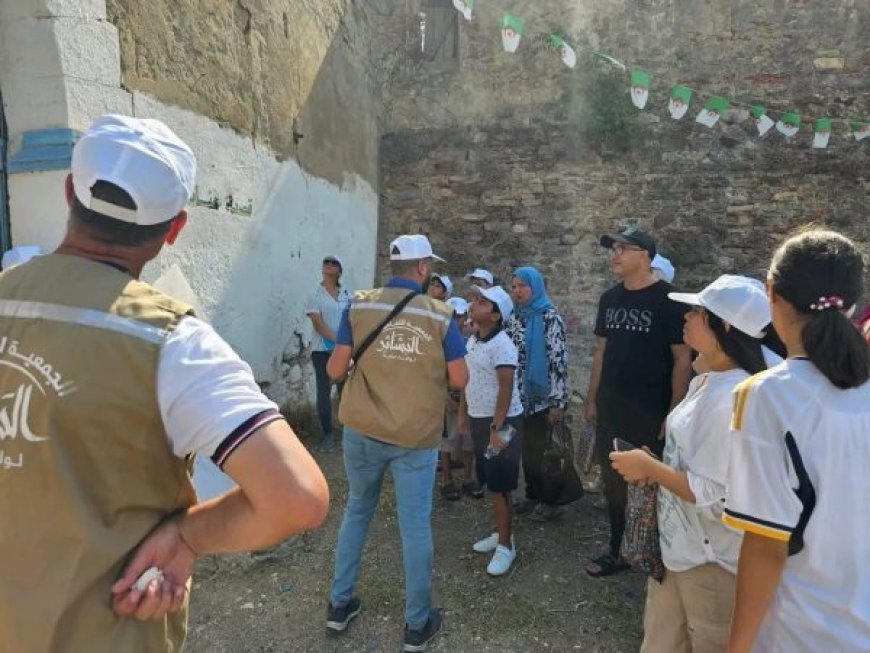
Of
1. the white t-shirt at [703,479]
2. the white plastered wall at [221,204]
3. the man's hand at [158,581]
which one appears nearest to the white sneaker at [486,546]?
the white t-shirt at [703,479]

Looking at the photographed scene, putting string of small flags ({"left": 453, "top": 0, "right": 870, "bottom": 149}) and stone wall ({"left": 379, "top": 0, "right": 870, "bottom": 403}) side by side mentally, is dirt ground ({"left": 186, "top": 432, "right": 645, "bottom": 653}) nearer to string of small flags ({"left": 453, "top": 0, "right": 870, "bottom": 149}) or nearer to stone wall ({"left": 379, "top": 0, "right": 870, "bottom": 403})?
stone wall ({"left": 379, "top": 0, "right": 870, "bottom": 403})

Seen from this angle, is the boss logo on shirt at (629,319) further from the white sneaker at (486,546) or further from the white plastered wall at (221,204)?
the white plastered wall at (221,204)

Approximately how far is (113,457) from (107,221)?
0.44 metres

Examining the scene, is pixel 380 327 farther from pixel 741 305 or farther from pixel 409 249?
pixel 741 305

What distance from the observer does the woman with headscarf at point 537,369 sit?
3.78 meters

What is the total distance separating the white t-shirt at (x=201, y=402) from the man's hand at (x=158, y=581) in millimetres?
166

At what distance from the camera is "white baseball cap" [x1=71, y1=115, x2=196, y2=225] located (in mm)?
1104

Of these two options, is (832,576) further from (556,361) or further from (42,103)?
(42,103)

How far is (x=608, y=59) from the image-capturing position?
742 centimetres

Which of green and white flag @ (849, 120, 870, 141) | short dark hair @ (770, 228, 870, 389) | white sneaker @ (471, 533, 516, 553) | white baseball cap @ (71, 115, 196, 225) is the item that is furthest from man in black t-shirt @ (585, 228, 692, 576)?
green and white flag @ (849, 120, 870, 141)

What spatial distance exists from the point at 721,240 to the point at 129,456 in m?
7.91

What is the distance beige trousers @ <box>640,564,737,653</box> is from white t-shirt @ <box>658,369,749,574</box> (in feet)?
0.12

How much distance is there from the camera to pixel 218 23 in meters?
4.36

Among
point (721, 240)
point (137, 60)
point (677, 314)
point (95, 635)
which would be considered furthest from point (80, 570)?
point (721, 240)
